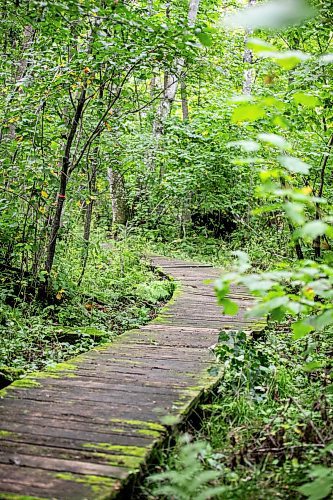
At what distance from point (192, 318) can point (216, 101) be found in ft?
35.4

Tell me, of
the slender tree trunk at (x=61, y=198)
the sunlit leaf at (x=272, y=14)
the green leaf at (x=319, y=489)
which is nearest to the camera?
the sunlit leaf at (x=272, y=14)

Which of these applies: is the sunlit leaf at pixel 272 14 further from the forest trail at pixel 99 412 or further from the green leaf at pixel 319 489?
the green leaf at pixel 319 489

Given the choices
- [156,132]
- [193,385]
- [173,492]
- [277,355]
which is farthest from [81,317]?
[156,132]

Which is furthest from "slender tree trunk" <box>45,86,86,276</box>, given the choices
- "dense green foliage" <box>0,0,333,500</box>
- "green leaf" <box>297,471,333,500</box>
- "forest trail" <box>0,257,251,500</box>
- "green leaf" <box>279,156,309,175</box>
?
"green leaf" <box>279,156,309,175</box>

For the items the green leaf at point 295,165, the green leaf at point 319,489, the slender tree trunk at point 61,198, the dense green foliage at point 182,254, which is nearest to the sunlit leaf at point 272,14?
the dense green foliage at point 182,254

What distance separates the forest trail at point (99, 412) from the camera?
2.60 meters

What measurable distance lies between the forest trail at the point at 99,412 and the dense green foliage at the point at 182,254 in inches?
9.6

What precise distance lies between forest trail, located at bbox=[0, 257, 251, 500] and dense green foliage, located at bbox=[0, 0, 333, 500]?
0.24 meters

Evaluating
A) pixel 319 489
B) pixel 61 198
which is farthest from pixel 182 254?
pixel 319 489

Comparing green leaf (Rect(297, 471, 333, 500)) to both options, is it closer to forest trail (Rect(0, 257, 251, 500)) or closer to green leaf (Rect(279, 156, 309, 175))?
forest trail (Rect(0, 257, 251, 500))

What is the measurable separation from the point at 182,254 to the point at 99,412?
11.5 m

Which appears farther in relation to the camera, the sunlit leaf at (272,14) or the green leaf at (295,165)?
the green leaf at (295,165)

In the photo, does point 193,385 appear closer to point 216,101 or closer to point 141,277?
point 141,277

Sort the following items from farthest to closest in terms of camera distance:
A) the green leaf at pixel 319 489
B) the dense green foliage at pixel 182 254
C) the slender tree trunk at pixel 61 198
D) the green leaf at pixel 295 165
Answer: the slender tree trunk at pixel 61 198, the dense green foliage at pixel 182 254, the green leaf at pixel 319 489, the green leaf at pixel 295 165
